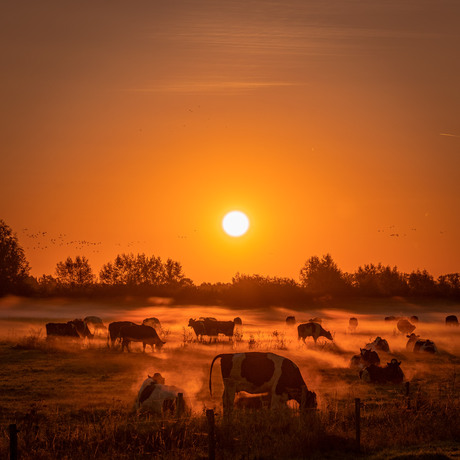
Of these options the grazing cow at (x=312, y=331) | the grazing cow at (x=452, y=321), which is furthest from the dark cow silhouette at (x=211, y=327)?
the grazing cow at (x=452, y=321)

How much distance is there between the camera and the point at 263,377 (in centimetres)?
2233

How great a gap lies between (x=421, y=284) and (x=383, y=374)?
67.9 metres

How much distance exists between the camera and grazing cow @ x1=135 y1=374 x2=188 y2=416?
72.0 feet

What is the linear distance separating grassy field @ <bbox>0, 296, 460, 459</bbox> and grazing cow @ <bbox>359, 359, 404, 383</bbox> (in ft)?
1.89

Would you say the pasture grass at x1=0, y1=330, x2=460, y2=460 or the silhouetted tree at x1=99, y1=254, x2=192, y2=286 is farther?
the silhouetted tree at x1=99, y1=254, x2=192, y2=286

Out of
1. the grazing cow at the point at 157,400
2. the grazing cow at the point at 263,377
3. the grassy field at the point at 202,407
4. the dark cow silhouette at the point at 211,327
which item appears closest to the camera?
the grassy field at the point at 202,407

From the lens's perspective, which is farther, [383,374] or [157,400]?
[383,374]

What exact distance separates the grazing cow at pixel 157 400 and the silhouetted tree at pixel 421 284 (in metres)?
74.9

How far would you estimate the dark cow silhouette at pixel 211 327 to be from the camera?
50.4m

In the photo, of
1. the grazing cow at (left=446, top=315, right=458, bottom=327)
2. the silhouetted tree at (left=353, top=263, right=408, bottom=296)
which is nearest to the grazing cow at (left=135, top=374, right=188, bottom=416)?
the grazing cow at (left=446, top=315, right=458, bottom=327)

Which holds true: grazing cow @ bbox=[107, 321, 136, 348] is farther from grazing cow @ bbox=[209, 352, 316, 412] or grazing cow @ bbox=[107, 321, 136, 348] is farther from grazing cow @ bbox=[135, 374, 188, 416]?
grazing cow @ bbox=[209, 352, 316, 412]

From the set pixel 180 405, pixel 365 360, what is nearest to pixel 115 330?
pixel 365 360

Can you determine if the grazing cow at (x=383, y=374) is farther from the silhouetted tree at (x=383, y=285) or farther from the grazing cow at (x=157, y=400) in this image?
the silhouetted tree at (x=383, y=285)

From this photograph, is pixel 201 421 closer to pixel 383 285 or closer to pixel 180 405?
pixel 180 405
